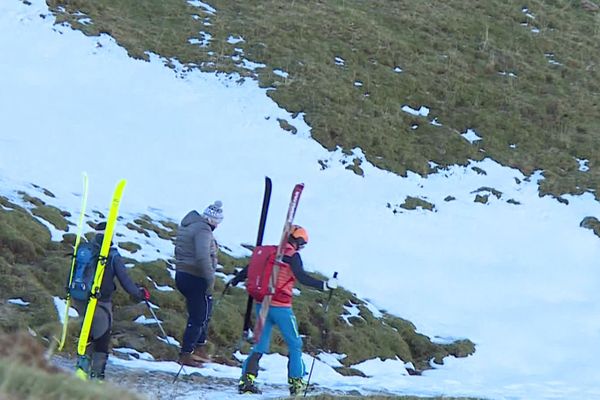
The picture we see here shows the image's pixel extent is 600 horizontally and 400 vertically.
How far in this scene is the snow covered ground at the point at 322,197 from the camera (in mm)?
18812

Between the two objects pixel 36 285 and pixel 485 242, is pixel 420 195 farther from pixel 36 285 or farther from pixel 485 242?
pixel 36 285

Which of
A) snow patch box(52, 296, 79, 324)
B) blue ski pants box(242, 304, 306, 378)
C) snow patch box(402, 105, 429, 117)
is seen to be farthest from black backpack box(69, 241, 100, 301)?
snow patch box(402, 105, 429, 117)

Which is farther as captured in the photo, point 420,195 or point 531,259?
point 420,195

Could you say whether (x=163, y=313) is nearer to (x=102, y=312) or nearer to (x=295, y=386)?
(x=295, y=386)

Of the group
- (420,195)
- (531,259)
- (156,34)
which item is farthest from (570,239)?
(156,34)

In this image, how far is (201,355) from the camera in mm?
13500

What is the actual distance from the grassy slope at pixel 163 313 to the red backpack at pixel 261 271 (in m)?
2.51

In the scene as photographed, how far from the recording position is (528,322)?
1962 cm

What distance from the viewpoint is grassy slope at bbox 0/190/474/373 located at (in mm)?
13180

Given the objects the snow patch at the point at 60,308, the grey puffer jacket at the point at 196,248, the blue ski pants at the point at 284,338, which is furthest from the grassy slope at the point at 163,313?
the blue ski pants at the point at 284,338

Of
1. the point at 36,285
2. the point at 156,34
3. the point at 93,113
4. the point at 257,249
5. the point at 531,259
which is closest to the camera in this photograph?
the point at 257,249

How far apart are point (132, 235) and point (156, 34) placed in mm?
11940

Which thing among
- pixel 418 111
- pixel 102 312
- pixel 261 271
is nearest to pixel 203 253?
Result: pixel 261 271

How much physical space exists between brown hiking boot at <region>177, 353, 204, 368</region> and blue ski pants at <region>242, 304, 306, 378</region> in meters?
1.39
